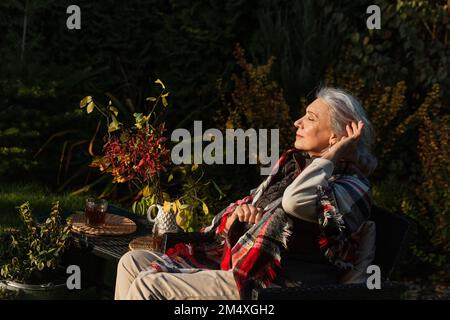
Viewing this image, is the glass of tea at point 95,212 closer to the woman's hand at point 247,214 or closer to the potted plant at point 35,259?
the potted plant at point 35,259

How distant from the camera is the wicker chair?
3430mm

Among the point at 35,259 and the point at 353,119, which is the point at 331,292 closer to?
the point at 353,119

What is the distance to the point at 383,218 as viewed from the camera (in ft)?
12.9

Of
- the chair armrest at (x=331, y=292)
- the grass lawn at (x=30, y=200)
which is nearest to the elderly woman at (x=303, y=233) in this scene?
the chair armrest at (x=331, y=292)

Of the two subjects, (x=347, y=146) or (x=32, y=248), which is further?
(x=32, y=248)

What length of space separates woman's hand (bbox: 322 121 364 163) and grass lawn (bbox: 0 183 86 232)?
3.04 meters

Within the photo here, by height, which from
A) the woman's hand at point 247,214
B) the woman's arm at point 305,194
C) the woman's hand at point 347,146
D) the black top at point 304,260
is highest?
the woman's hand at point 347,146

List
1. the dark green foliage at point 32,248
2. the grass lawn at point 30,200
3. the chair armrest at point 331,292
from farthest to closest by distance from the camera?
1. the grass lawn at point 30,200
2. the dark green foliage at point 32,248
3. the chair armrest at point 331,292

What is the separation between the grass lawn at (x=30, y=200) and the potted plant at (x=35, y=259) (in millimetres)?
1815

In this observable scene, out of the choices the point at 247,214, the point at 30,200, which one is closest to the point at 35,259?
the point at 247,214

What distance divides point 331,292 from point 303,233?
320 mm

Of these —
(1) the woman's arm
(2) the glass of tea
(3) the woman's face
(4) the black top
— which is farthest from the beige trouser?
(2) the glass of tea

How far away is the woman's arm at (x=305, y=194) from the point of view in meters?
3.63

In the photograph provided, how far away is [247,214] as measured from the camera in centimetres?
390
